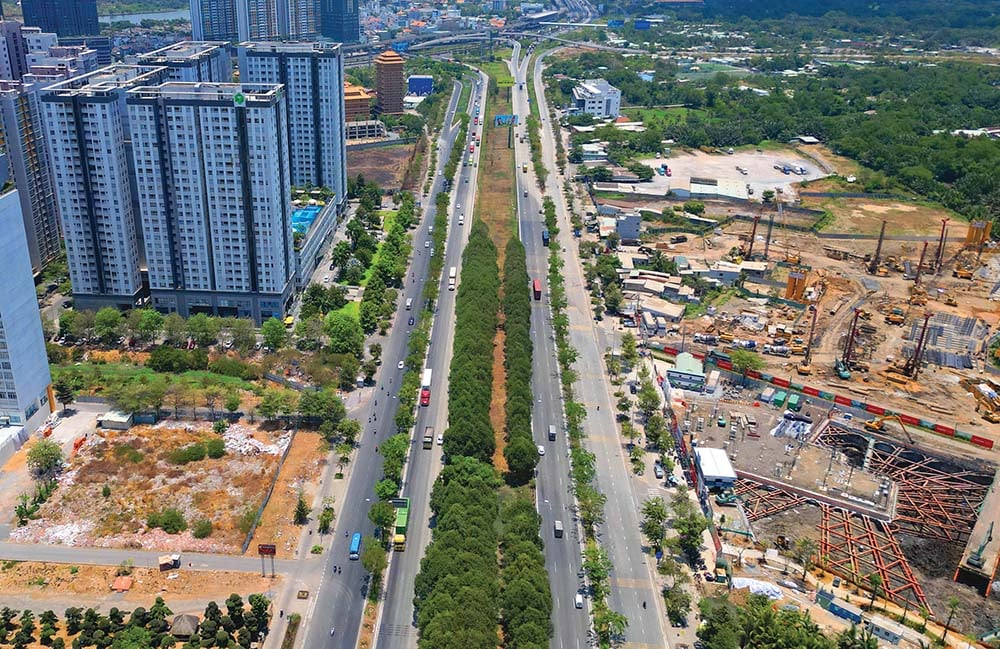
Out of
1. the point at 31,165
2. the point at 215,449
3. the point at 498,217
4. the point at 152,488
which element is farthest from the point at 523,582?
the point at 498,217

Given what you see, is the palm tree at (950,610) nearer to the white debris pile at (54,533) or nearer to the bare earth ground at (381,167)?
the white debris pile at (54,533)

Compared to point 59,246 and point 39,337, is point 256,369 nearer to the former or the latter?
point 39,337

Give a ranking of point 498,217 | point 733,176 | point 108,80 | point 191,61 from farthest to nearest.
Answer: point 733,176, point 498,217, point 191,61, point 108,80

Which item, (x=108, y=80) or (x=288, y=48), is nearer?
(x=108, y=80)

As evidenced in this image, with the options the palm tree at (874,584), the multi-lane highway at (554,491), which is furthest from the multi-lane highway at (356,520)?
the palm tree at (874,584)

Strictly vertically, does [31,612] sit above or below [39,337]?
below

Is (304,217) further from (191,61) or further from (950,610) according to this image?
(950,610)

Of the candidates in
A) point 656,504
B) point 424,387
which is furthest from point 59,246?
point 656,504
